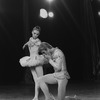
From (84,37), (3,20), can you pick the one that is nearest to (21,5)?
(3,20)

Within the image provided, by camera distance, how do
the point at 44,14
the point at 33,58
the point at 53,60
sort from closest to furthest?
1. the point at 53,60
2. the point at 33,58
3. the point at 44,14

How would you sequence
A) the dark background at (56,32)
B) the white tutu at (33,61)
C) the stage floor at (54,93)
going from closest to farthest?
the white tutu at (33,61), the stage floor at (54,93), the dark background at (56,32)

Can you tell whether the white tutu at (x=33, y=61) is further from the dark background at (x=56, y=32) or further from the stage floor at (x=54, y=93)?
the dark background at (x=56, y=32)

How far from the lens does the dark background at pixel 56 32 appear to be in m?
11.3

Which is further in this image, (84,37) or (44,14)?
(84,37)

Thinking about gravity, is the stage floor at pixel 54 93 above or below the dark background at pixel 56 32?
below

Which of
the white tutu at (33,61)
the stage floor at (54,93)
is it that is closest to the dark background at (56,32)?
the stage floor at (54,93)

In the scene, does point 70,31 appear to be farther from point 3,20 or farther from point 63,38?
point 3,20

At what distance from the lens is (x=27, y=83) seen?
35.8 feet

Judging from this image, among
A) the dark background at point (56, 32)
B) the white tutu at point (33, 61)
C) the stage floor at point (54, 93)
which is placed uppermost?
the dark background at point (56, 32)

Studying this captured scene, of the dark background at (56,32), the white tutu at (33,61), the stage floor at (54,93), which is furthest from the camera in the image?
the dark background at (56,32)

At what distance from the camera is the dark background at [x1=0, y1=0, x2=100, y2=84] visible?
1126cm

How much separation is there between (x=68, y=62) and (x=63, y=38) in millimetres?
1050

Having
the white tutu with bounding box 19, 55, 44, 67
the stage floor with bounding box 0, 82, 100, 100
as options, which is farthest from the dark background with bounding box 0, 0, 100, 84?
the white tutu with bounding box 19, 55, 44, 67
